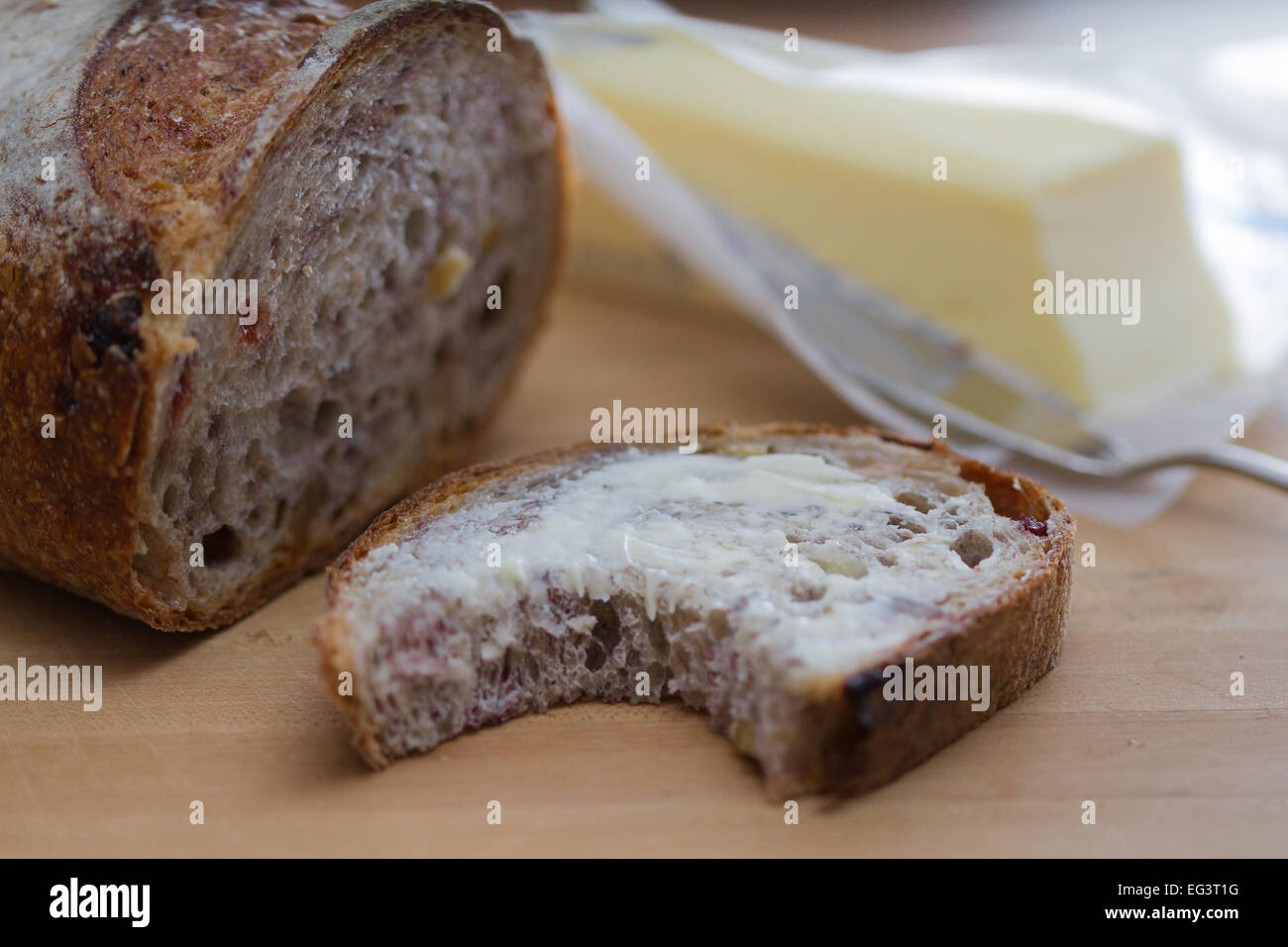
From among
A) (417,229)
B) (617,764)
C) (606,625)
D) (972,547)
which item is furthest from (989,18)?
(617,764)

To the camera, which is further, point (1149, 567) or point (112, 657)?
point (1149, 567)

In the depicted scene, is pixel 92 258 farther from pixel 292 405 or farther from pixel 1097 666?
pixel 1097 666

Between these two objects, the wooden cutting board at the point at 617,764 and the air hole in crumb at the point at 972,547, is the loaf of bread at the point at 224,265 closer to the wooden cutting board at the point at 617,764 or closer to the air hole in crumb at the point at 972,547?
the wooden cutting board at the point at 617,764

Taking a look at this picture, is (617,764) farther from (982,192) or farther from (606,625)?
(982,192)
